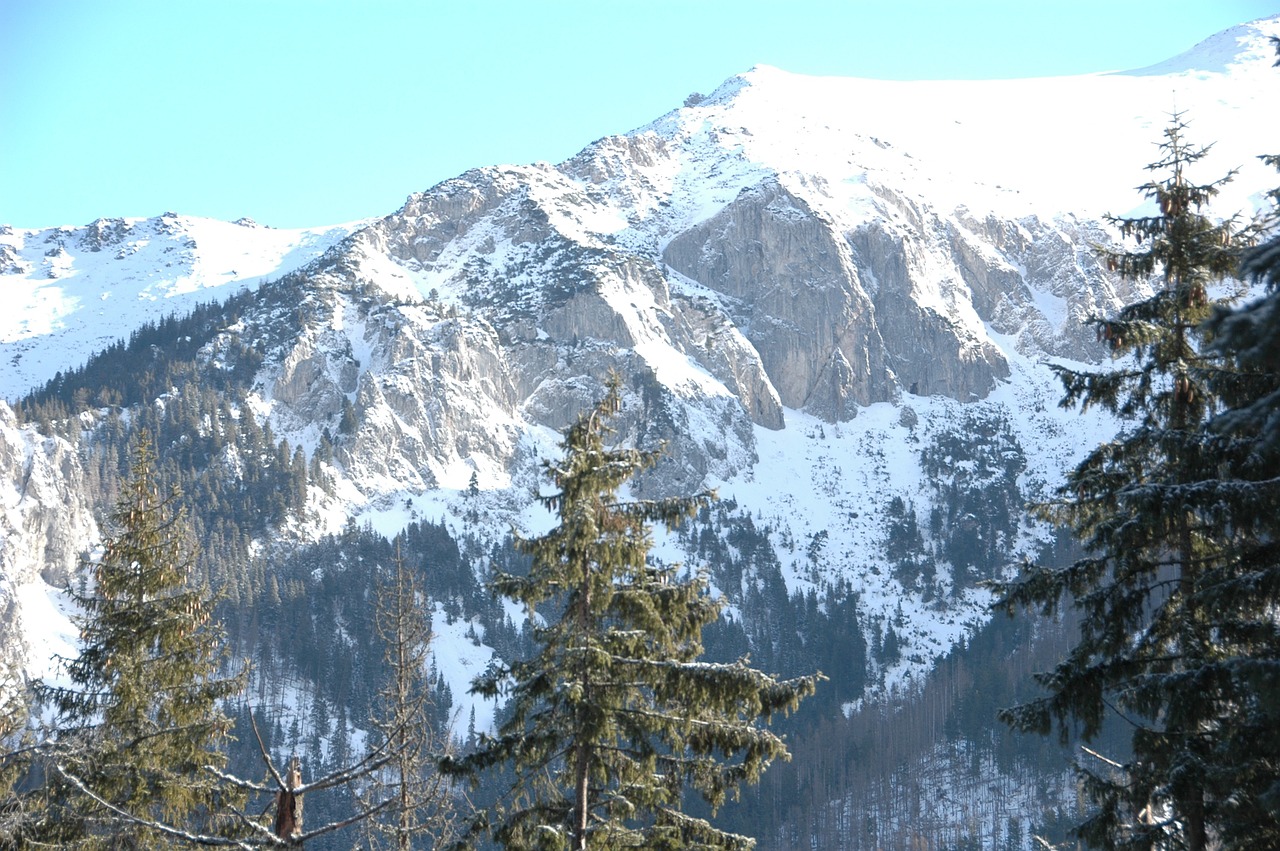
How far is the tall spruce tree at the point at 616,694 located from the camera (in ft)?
46.8

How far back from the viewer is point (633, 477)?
16.0 m

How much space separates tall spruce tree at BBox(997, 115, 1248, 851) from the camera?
1298cm

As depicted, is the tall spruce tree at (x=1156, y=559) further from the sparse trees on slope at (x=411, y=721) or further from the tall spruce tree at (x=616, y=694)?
the sparse trees on slope at (x=411, y=721)

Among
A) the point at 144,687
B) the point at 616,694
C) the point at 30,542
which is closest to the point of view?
the point at 616,694

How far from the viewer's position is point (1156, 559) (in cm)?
1450

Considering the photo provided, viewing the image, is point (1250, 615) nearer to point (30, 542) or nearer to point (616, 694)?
point (616, 694)

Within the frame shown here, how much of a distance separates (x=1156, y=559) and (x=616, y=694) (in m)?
7.25

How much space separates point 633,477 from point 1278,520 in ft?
26.4

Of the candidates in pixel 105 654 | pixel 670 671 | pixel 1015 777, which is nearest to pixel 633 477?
pixel 670 671

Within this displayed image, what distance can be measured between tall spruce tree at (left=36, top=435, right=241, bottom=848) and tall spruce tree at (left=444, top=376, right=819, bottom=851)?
20.0 feet

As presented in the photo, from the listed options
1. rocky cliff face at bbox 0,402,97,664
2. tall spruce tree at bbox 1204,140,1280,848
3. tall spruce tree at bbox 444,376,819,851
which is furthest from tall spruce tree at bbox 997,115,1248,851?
rocky cliff face at bbox 0,402,97,664

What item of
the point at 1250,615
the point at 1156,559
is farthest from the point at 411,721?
the point at 1250,615

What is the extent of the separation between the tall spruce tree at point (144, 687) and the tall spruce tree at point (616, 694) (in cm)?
609

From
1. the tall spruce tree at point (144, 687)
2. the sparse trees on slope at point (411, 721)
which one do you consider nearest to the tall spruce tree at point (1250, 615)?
the sparse trees on slope at point (411, 721)
